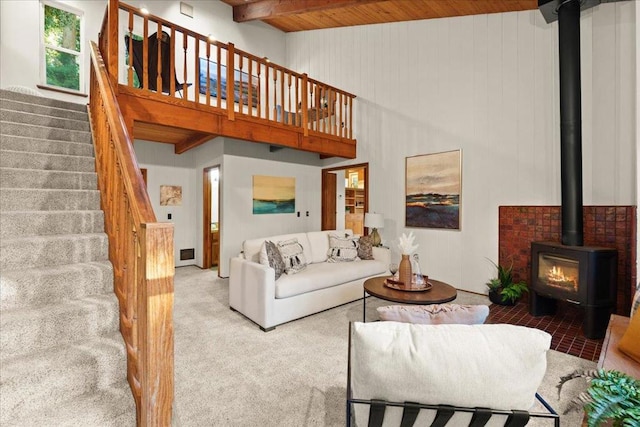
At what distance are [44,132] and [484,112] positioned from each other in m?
5.02

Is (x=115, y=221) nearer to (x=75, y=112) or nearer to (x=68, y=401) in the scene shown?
(x=68, y=401)

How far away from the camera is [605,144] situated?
3.30m

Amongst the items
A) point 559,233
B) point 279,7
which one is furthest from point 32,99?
point 559,233

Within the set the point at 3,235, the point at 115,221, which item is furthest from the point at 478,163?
the point at 3,235

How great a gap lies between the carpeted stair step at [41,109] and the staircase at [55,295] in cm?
29

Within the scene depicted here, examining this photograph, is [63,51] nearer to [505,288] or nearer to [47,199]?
[47,199]

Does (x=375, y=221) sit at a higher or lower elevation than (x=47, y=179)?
lower

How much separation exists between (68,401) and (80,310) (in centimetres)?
43

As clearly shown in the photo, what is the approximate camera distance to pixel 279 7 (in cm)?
543

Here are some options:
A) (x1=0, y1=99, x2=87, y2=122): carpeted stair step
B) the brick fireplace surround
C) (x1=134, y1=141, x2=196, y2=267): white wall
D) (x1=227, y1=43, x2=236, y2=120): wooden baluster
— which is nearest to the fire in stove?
the brick fireplace surround

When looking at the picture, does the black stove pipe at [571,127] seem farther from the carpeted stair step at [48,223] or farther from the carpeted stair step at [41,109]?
the carpeted stair step at [41,109]

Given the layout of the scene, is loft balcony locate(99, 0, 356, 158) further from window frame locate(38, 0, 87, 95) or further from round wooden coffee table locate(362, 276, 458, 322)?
round wooden coffee table locate(362, 276, 458, 322)

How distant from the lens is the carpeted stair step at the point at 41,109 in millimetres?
2936

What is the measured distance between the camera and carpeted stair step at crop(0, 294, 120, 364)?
145cm
